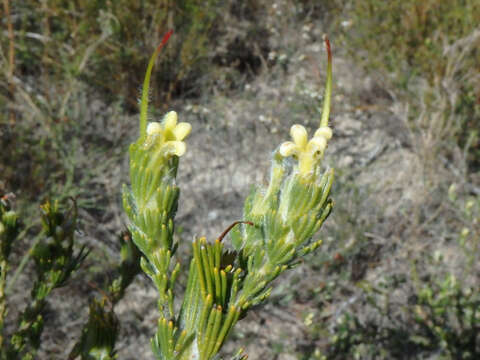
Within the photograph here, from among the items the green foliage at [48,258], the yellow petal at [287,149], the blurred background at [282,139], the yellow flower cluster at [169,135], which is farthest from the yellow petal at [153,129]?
the blurred background at [282,139]

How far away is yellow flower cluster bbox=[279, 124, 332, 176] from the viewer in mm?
1054

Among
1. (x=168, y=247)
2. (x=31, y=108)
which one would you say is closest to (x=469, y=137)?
(x=168, y=247)

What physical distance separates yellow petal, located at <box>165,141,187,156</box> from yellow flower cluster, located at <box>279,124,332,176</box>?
0.24m

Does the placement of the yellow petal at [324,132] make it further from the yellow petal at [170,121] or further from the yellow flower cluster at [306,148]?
the yellow petal at [170,121]

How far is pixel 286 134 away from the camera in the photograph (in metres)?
4.00

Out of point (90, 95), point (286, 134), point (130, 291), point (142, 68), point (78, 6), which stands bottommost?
point (130, 291)

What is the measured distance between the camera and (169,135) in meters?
1.10

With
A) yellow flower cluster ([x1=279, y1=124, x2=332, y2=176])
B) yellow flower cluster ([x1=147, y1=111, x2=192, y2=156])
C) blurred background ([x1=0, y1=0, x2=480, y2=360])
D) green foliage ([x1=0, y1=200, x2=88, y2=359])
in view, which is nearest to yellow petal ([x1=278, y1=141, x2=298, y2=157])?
yellow flower cluster ([x1=279, y1=124, x2=332, y2=176])

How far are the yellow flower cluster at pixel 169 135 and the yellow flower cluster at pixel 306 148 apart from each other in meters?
0.24

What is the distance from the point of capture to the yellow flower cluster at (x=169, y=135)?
3.46ft

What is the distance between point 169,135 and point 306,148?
34cm

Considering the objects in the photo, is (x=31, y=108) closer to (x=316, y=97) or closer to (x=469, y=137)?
(x=316, y=97)

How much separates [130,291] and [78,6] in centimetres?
266

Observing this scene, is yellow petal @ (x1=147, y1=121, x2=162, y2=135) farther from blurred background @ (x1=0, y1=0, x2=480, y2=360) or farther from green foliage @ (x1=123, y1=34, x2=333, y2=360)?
blurred background @ (x1=0, y1=0, x2=480, y2=360)
